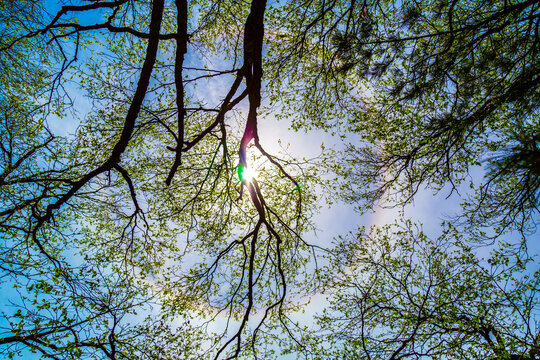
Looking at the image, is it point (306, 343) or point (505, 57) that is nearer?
point (505, 57)

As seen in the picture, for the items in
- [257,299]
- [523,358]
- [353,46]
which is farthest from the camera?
[257,299]

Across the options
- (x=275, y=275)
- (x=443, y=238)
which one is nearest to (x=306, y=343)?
(x=275, y=275)

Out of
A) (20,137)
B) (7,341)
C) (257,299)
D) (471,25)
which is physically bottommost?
(7,341)

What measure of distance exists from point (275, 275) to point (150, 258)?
13.0 ft

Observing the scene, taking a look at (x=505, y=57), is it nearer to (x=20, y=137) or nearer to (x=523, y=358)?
(x=523, y=358)

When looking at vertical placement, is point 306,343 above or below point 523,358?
above

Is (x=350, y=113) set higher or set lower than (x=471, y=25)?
higher

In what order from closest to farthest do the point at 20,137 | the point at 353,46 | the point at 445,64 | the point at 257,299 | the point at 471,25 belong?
the point at 471,25 < the point at 445,64 < the point at 353,46 < the point at 20,137 < the point at 257,299

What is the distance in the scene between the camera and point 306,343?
8266 mm

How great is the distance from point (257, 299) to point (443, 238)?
6526 mm

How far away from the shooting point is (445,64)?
566cm

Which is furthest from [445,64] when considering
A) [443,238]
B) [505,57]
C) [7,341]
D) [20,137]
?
[7,341]

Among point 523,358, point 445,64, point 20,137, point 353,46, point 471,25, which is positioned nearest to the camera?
point 471,25

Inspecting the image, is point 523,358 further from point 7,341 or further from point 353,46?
point 7,341
